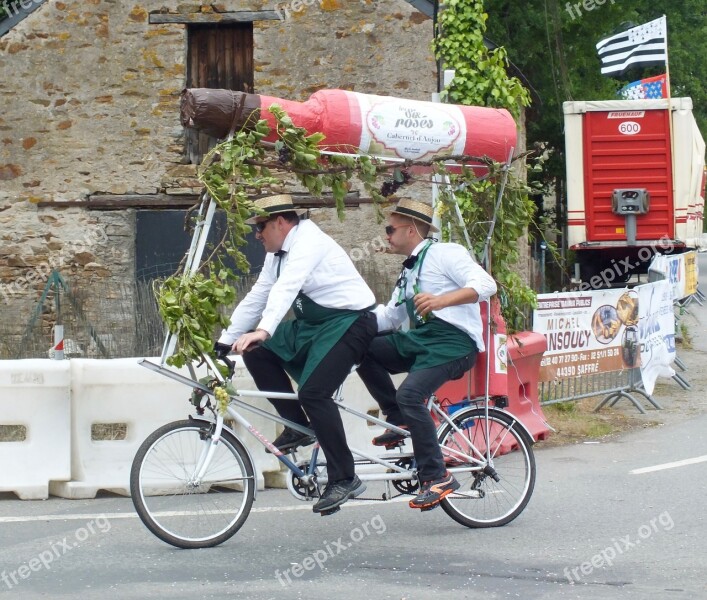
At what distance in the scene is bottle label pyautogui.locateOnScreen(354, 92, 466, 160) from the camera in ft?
25.1

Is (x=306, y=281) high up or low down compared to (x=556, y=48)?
down

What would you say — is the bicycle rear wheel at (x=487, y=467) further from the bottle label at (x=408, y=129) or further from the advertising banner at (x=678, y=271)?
the advertising banner at (x=678, y=271)

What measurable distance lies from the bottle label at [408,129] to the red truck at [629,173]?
1262 cm

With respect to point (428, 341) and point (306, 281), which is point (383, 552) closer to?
point (428, 341)

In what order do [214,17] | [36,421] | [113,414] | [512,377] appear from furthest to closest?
[214,17] → [512,377] → [113,414] → [36,421]

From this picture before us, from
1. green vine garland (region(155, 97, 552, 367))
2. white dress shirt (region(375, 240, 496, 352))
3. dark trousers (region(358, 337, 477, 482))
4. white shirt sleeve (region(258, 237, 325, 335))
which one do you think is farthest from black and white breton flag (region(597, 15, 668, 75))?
white shirt sleeve (region(258, 237, 325, 335))

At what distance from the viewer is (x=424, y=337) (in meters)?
6.88

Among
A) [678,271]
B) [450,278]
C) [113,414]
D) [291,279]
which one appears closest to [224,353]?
[291,279]

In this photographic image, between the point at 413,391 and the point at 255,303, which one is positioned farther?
the point at 255,303

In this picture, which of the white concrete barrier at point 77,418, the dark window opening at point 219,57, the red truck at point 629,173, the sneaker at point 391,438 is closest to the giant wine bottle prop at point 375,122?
the sneaker at point 391,438

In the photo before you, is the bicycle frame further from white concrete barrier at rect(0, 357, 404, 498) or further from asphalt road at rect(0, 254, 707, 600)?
white concrete barrier at rect(0, 357, 404, 498)

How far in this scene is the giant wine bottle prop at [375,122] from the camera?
695cm

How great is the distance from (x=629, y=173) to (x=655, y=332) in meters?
7.57

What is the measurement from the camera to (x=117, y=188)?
17359mm
